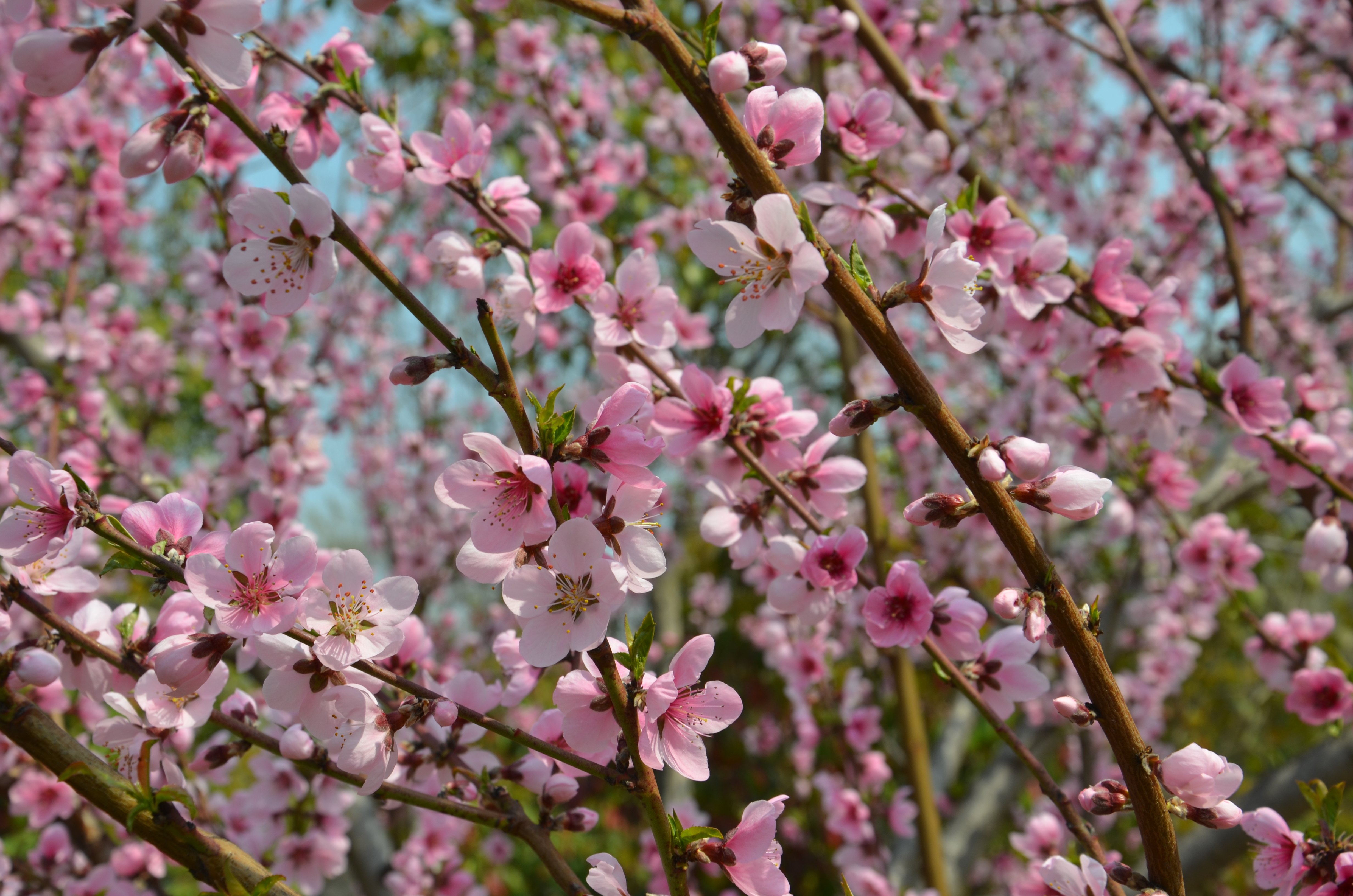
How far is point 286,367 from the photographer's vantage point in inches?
118

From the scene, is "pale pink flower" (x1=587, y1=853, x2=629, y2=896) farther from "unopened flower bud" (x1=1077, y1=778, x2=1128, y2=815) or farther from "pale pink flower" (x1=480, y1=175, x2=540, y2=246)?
"pale pink flower" (x1=480, y1=175, x2=540, y2=246)

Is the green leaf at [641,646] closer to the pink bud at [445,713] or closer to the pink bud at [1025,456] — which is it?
the pink bud at [445,713]

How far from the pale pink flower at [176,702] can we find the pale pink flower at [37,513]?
240 millimetres

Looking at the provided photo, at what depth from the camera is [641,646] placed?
109 cm

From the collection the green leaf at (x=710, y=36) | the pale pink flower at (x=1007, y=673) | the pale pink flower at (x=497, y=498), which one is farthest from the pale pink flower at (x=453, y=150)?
the pale pink flower at (x=1007, y=673)

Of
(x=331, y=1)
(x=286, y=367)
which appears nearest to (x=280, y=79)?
(x=331, y=1)

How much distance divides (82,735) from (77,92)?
14.2 feet

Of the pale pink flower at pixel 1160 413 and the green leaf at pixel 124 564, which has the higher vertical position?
the pale pink flower at pixel 1160 413

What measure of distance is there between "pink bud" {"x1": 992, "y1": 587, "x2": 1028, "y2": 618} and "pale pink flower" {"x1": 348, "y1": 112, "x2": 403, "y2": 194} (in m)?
1.43

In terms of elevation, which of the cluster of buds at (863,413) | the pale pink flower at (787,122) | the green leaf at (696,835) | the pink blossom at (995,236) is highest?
the pink blossom at (995,236)

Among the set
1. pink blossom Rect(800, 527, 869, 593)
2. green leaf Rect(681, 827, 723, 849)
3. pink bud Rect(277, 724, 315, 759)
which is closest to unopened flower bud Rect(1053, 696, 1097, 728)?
pink blossom Rect(800, 527, 869, 593)

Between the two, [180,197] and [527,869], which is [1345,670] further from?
[180,197]

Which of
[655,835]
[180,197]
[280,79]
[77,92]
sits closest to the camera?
[655,835]

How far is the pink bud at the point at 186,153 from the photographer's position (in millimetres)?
1260
